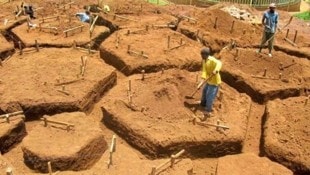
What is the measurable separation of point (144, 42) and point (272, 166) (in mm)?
5147

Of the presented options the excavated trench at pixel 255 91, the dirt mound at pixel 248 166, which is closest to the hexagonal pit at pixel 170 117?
the excavated trench at pixel 255 91

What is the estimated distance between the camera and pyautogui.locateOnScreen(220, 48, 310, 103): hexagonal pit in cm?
868

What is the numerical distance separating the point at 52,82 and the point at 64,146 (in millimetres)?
2309

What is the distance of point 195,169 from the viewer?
261 inches

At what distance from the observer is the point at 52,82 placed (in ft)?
27.0

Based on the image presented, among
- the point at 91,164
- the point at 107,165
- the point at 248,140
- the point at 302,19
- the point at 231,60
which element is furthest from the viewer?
the point at 302,19

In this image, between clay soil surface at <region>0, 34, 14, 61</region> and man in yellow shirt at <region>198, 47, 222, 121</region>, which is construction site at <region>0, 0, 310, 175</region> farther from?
man in yellow shirt at <region>198, 47, 222, 121</region>

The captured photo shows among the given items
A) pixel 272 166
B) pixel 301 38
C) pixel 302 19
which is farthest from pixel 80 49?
pixel 302 19

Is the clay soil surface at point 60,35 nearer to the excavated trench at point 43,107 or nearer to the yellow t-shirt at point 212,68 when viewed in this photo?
the excavated trench at point 43,107

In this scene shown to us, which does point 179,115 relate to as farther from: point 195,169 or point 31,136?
point 31,136

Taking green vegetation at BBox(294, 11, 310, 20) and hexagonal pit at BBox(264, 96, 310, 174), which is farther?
green vegetation at BBox(294, 11, 310, 20)

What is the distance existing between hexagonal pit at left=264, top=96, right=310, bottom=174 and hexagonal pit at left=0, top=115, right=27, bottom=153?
4124 millimetres

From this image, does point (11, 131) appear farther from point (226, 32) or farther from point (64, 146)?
point (226, 32)

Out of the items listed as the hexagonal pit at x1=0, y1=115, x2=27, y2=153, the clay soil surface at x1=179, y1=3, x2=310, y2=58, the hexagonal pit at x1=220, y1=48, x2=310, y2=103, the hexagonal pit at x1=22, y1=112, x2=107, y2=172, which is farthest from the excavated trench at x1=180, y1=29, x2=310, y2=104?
the hexagonal pit at x1=0, y1=115, x2=27, y2=153
